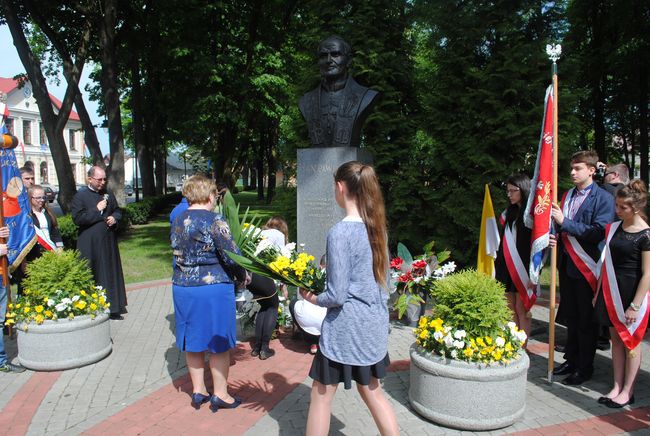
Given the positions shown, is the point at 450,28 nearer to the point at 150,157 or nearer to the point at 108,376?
the point at 108,376

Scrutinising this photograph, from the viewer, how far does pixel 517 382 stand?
3922 millimetres

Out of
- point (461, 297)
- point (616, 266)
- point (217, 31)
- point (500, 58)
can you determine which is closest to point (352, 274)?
point (461, 297)

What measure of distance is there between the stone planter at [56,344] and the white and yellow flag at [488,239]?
14.3 feet

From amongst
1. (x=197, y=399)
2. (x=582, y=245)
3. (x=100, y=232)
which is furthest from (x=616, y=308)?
(x=100, y=232)

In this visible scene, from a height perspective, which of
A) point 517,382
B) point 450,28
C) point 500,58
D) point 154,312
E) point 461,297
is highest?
point 450,28

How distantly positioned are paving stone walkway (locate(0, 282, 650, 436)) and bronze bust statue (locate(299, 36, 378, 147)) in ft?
9.03

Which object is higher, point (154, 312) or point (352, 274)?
point (352, 274)

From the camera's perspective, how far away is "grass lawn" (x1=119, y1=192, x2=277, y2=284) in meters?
10.9

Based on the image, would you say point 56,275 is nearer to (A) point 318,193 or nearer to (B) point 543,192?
(A) point 318,193

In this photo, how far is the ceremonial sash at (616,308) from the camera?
4.14 m

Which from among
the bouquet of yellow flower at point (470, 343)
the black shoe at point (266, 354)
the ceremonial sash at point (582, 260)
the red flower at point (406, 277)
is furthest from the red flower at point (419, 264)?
the bouquet of yellow flower at point (470, 343)

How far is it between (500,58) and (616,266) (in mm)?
7206

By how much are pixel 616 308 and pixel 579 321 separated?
0.62 metres

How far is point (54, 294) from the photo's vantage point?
532 cm
